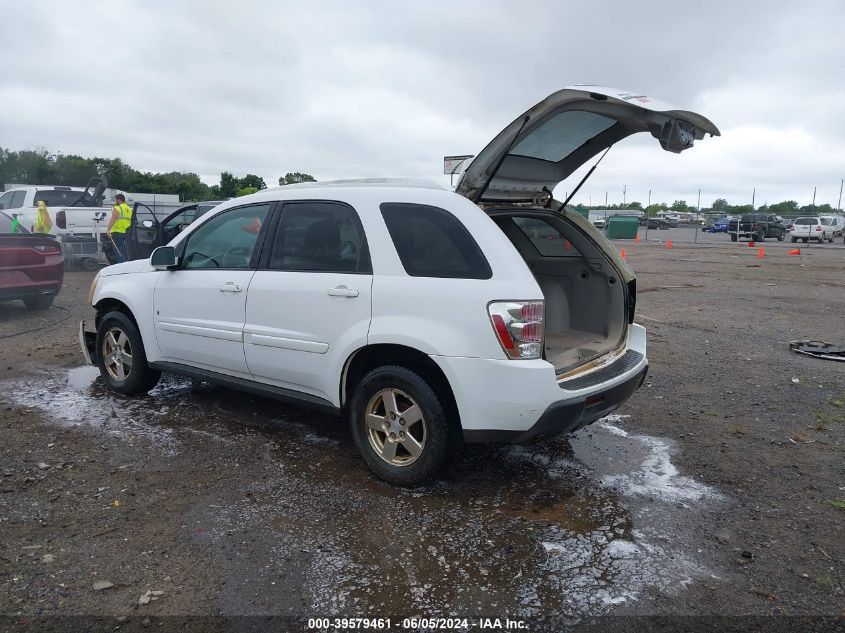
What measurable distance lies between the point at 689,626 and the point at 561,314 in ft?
8.98

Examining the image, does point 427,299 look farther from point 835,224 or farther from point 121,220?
point 835,224

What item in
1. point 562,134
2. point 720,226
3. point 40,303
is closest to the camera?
point 562,134

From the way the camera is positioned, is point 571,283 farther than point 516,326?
Yes

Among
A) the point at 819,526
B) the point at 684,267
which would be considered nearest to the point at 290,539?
the point at 819,526

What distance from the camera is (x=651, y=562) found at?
3.18 m

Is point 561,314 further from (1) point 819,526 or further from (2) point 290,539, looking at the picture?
(2) point 290,539

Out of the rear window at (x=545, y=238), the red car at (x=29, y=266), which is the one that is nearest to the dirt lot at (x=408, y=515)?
the rear window at (x=545, y=238)

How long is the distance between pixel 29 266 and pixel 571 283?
7.91 m

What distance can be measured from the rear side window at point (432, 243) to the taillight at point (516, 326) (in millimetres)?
222

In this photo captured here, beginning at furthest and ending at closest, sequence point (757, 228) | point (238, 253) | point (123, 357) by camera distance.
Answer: point (757, 228) < point (123, 357) < point (238, 253)

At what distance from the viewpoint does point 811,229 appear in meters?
36.5

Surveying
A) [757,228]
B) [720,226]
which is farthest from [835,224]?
[720,226]

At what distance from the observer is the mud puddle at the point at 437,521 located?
2.90 m

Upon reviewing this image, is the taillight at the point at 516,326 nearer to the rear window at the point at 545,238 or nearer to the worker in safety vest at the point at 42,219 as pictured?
the rear window at the point at 545,238
